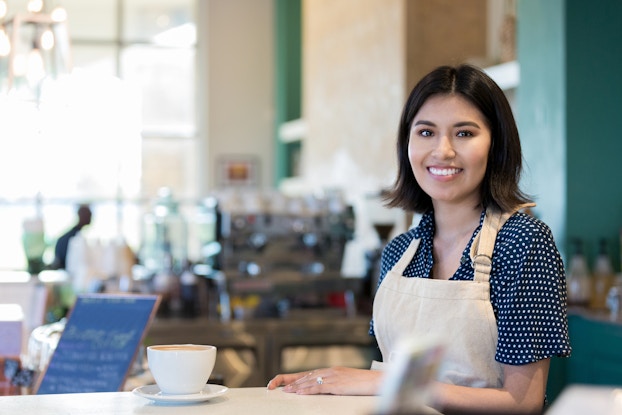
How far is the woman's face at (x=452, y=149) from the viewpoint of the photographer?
194 centimetres

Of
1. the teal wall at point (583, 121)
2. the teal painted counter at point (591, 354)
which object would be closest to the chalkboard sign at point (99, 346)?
the teal painted counter at point (591, 354)

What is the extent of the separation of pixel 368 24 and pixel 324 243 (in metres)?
2.70

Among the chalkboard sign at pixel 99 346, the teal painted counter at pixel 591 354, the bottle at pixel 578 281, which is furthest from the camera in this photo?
the bottle at pixel 578 281

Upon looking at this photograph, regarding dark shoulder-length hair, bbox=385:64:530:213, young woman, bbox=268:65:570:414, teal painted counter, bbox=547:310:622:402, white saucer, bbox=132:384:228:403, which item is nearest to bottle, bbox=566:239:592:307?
teal painted counter, bbox=547:310:622:402

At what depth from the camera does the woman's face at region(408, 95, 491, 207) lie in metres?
1.94

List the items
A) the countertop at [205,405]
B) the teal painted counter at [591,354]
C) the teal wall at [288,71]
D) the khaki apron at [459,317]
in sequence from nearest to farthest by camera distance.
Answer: the countertop at [205,405] < the khaki apron at [459,317] < the teal painted counter at [591,354] < the teal wall at [288,71]

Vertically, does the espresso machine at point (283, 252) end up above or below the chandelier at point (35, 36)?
below

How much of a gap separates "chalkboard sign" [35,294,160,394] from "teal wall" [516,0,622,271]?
2604 millimetres

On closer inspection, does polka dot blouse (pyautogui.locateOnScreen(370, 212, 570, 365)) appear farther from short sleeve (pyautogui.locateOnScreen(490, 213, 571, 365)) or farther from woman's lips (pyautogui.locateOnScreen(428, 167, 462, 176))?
woman's lips (pyautogui.locateOnScreen(428, 167, 462, 176))

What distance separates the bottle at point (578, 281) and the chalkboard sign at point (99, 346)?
269 cm

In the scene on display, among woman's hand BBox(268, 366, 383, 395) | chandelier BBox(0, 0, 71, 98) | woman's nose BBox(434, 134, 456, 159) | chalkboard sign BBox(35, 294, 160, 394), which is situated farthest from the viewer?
chandelier BBox(0, 0, 71, 98)

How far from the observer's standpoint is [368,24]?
705 cm

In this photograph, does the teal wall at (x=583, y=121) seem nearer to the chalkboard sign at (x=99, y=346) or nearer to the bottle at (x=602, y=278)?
the bottle at (x=602, y=278)

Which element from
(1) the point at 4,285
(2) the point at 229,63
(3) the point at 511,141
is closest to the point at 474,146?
(3) the point at 511,141
